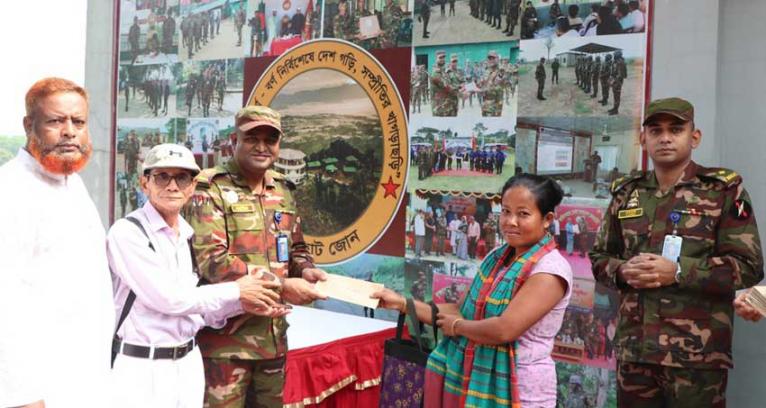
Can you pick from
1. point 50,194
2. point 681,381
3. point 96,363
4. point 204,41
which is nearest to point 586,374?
point 681,381

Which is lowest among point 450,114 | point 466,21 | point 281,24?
point 450,114

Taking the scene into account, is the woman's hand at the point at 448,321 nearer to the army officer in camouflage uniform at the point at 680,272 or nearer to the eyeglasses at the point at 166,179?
the army officer in camouflage uniform at the point at 680,272

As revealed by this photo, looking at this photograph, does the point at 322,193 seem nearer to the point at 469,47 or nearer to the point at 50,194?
the point at 469,47

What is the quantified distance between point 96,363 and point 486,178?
3101 mm

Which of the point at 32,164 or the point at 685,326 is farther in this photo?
the point at 685,326

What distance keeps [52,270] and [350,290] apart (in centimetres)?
132

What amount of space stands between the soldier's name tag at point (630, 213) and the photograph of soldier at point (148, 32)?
501 cm

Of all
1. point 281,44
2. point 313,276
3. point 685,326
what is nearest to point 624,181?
point 685,326

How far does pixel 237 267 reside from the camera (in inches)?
122

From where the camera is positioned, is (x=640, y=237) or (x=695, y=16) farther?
(x=695, y=16)

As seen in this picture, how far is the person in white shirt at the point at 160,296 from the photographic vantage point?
2.67 meters

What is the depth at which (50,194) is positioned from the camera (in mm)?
2350

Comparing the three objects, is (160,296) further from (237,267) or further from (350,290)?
(350,290)

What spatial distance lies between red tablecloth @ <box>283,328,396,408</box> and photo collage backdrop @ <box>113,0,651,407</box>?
720mm
